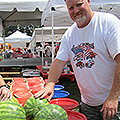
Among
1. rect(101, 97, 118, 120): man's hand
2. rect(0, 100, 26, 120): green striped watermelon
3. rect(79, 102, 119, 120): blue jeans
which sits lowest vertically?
rect(79, 102, 119, 120): blue jeans

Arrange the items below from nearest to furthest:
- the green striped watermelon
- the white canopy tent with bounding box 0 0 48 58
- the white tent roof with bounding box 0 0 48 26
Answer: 1. the green striped watermelon
2. the white tent roof with bounding box 0 0 48 26
3. the white canopy tent with bounding box 0 0 48 58

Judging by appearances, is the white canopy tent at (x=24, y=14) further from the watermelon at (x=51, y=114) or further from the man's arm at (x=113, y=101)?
the watermelon at (x=51, y=114)

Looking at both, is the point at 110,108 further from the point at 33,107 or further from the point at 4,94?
the point at 4,94

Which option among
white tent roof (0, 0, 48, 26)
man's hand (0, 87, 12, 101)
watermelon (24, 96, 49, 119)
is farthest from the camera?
white tent roof (0, 0, 48, 26)

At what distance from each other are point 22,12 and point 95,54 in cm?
1008

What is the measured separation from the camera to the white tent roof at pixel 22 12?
7.21 m

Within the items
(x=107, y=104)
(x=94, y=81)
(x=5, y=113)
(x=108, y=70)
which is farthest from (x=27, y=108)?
(x=108, y=70)

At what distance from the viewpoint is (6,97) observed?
1.50 m

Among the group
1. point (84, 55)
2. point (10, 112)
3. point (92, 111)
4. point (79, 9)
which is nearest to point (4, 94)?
point (10, 112)

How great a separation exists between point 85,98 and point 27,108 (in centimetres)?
93

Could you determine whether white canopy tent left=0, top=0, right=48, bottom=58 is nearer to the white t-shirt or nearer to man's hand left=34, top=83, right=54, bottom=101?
the white t-shirt

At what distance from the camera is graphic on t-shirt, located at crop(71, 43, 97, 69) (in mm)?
1804

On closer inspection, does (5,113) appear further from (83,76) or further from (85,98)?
(85,98)

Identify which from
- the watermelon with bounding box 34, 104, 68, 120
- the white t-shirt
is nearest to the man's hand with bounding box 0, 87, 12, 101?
the watermelon with bounding box 34, 104, 68, 120
